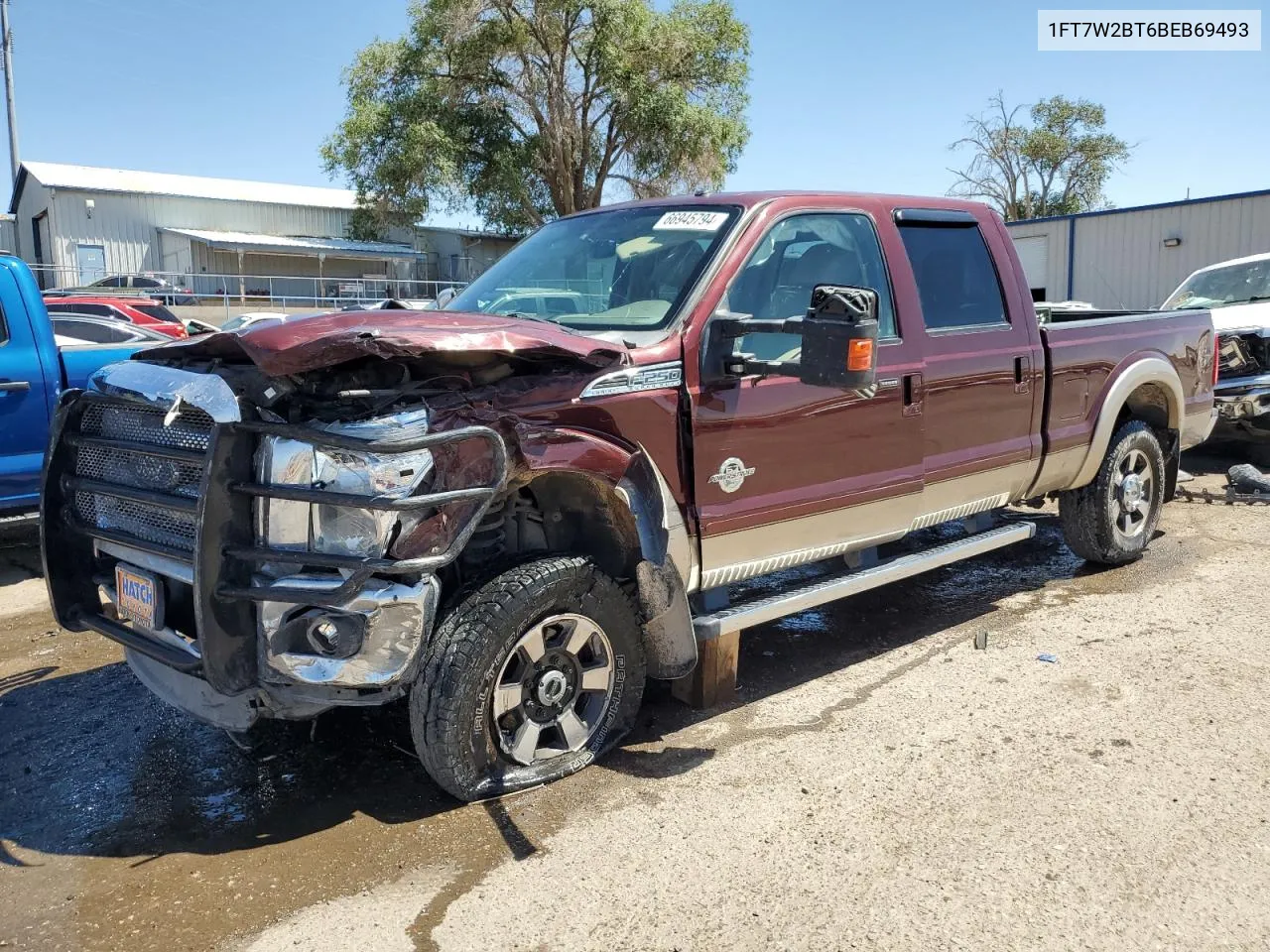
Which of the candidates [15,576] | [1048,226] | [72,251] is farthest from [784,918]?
[72,251]

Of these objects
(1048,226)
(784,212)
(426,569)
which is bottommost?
(426,569)

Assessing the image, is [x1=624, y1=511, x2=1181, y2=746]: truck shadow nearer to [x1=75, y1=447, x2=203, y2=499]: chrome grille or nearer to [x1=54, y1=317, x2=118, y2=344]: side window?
[x1=75, y1=447, x2=203, y2=499]: chrome grille

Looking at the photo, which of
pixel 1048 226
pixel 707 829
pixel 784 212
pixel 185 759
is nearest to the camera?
pixel 707 829

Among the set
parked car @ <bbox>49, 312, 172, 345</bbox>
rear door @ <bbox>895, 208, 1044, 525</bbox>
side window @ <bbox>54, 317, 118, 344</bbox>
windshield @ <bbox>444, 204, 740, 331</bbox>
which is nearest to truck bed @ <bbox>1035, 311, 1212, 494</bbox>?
rear door @ <bbox>895, 208, 1044, 525</bbox>

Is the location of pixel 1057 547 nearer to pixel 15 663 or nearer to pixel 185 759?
pixel 185 759

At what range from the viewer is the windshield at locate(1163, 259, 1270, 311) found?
10.4 metres

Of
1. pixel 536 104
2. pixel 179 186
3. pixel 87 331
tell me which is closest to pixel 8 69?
pixel 179 186

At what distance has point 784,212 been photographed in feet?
13.5

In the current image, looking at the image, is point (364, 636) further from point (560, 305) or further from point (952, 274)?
point (952, 274)

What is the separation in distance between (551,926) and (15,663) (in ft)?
12.0

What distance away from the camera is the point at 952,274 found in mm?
4957

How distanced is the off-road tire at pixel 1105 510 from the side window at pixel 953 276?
1471 millimetres

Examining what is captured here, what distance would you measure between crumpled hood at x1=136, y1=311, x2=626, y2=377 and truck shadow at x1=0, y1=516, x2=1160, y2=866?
5.02ft

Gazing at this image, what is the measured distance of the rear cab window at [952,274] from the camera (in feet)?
15.5
